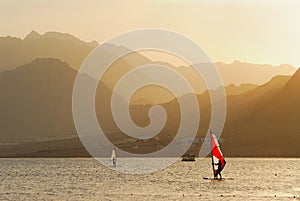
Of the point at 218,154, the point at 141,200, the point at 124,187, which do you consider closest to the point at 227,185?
the point at 218,154

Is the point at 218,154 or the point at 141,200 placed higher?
the point at 218,154

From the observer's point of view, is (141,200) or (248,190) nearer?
(141,200)

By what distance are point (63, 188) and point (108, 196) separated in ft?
69.7

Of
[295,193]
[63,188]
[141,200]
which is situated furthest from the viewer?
[63,188]

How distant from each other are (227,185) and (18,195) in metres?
42.8

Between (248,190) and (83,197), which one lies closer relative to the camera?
(83,197)

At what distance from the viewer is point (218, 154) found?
143750mm

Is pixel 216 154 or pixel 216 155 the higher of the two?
pixel 216 154

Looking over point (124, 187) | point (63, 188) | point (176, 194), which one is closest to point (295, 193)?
point (176, 194)

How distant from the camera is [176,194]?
113 metres

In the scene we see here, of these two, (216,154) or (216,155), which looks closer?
(216,154)

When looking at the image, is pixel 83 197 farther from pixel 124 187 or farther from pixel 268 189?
pixel 268 189

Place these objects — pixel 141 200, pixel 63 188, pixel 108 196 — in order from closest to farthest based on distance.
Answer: pixel 141 200 < pixel 108 196 < pixel 63 188

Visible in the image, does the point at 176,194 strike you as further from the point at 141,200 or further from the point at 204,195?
the point at 141,200
